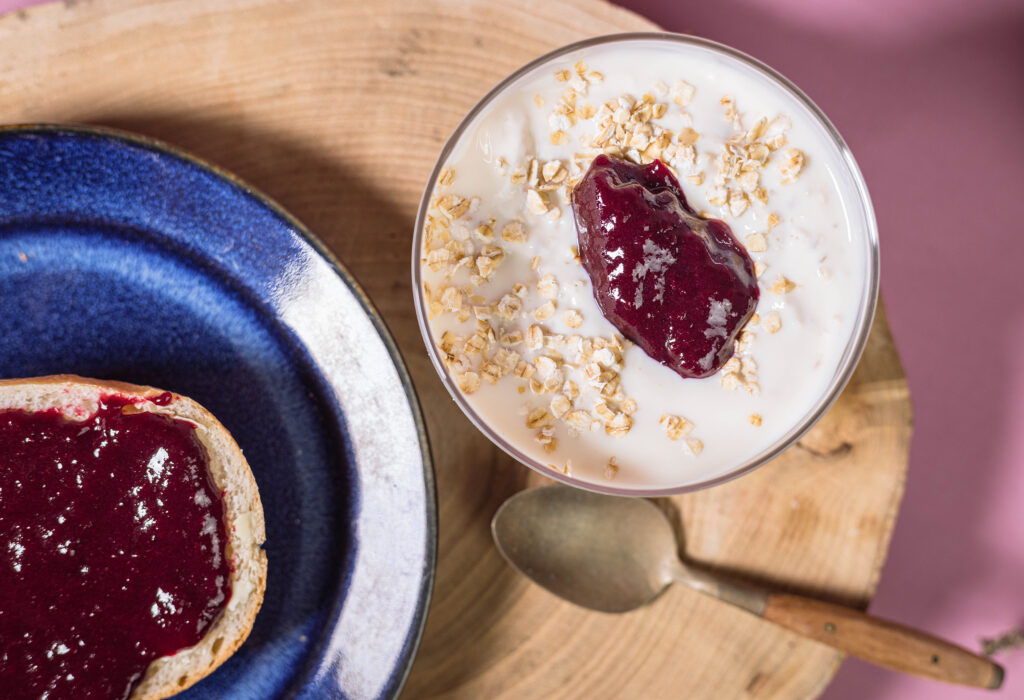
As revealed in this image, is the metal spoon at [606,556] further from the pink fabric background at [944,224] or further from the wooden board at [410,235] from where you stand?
the pink fabric background at [944,224]

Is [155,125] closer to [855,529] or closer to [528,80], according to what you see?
[528,80]

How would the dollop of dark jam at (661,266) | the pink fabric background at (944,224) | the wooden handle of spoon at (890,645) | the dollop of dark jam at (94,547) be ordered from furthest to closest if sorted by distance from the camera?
the pink fabric background at (944,224) < the wooden handle of spoon at (890,645) < the dollop of dark jam at (94,547) < the dollop of dark jam at (661,266)

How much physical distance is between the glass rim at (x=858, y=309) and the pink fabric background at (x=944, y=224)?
619 millimetres

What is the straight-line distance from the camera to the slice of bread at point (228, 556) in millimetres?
1340

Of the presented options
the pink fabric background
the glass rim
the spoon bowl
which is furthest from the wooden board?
the pink fabric background

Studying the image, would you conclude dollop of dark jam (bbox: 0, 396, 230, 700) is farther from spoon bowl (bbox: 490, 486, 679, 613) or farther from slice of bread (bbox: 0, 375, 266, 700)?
spoon bowl (bbox: 490, 486, 679, 613)

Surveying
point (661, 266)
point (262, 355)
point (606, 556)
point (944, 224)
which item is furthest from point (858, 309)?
point (262, 355)

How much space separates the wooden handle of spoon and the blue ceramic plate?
71 cm

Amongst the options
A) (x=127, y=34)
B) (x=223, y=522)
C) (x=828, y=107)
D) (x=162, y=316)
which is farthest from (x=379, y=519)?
(x=828, y=107)

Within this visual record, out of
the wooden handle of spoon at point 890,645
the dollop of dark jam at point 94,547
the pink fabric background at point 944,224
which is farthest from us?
the pink fabric background at point 944,224

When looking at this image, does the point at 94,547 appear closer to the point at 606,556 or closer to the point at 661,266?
the point at 606,556

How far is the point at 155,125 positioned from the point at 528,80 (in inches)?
29.8

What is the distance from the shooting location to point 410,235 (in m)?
1.48

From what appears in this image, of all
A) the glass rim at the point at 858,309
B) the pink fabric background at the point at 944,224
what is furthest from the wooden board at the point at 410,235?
the pink fabric background at the point at 944,224
